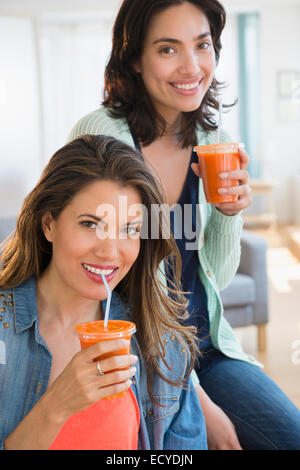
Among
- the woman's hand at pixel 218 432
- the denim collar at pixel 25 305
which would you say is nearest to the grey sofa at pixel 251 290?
the woman's hand at pixel 218 432

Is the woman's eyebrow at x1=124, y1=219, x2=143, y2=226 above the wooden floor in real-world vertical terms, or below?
above

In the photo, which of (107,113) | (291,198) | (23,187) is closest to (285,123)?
(291,198)

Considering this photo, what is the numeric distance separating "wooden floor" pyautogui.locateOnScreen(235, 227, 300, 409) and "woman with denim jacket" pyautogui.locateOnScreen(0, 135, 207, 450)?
1747mm

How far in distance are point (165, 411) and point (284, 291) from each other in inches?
148

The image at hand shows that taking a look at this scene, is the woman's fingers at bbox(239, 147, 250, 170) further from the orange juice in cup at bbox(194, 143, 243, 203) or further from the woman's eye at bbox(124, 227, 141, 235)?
the woman's eye at bbox(124, 227, 141, 235)

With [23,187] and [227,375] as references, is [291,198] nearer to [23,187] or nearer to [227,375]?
[23,187]

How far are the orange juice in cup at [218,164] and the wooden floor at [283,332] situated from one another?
5.88 ft

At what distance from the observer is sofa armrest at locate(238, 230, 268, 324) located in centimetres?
353

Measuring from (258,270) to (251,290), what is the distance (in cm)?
14

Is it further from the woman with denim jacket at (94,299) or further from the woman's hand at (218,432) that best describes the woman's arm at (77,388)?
the woman's hand at (218,432)

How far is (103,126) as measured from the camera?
161 cm

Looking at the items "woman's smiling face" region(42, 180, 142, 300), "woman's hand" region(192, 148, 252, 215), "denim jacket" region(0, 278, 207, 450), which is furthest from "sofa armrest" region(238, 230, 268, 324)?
"woman's smiling face" region(42, 180, 142, 300)

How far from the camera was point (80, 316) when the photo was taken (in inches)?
54.7

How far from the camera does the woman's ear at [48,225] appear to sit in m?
1.33
